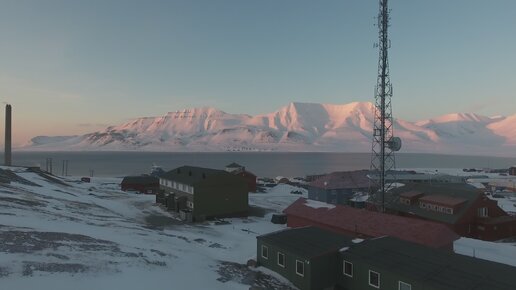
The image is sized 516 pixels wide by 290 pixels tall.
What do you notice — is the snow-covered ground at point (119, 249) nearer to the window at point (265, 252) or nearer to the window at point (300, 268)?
the window at point (265, 252)

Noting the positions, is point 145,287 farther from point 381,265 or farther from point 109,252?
point 381,265

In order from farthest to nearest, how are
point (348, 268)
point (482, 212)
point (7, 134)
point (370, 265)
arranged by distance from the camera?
point (7, 134) → point (482, 212) → point (348, 268) → point (370, 265)

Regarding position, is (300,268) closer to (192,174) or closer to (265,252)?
(265,252)

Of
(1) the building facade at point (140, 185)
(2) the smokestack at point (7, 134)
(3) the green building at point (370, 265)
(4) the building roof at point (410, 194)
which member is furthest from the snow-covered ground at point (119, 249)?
(2) the smokestack at point (7, 134)

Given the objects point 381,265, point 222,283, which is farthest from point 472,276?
point 222,283

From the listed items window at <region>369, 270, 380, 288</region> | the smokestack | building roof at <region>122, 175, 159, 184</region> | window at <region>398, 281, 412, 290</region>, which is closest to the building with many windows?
window at <region>369, 270, 380, 288</region>

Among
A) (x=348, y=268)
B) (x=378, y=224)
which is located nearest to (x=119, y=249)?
(x=348, y=268)

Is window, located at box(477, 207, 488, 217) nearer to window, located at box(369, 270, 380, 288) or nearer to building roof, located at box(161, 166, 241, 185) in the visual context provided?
window, located at box(369, 270, 380, 288)
